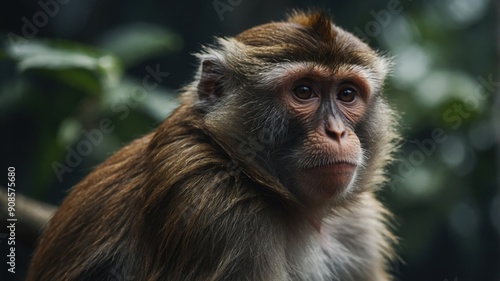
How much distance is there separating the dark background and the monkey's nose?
2.96 metres

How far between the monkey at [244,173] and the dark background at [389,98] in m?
1.83

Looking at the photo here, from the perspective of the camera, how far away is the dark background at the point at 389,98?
348 inches

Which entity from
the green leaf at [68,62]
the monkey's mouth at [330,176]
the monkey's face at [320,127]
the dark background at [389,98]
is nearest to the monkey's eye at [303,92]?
the monkey's face at [320,127]

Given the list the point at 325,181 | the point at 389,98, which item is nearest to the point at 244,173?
the point at 325,181

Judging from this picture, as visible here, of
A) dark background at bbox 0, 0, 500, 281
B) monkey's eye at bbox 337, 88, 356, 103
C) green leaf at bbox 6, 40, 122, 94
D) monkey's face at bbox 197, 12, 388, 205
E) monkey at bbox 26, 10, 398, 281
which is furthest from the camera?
dark background at bbox 0, 0, 500, 281

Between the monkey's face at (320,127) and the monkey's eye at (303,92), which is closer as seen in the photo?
the monkey's face at (320,127)

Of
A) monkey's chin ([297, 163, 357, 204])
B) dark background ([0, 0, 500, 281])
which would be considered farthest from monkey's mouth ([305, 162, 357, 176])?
dark background ([0, 0, 500, 281])

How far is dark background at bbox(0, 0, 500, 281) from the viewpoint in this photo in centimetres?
884

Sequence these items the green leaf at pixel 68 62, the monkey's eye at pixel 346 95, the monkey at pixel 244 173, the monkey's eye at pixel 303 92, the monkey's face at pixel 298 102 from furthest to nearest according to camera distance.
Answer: the green leaf at pixel 68 62 < the monkey's eye at pixel 346 95 < the monkey's eye at pixel 303 92 < the monkey's face at pixel 298 102 < the monkey at pixel 244 173

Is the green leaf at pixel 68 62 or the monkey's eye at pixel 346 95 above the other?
the monkey's eye at pixel 346 95

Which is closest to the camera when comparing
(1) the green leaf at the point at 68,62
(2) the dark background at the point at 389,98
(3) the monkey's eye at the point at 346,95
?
(3) the monkey's eye at the point at 346,95

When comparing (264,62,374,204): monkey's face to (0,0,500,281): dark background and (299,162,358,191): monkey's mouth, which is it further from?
(0,0,500,281): dark background

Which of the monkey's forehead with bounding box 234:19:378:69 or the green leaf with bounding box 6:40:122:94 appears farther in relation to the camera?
the green leaf with bounding box 6:40:122:94

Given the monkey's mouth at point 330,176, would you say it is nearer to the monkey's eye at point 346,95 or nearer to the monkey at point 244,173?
the monkey at point 244,173
